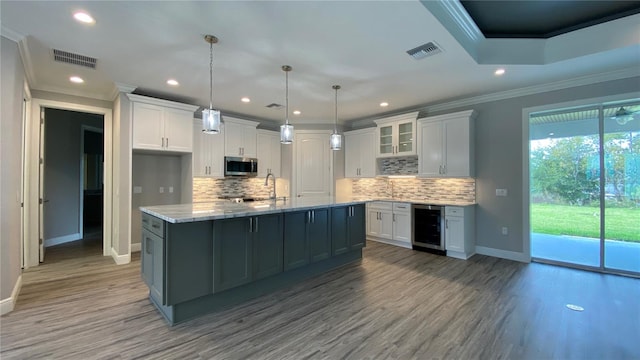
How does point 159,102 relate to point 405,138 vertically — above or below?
above

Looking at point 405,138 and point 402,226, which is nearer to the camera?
point 402,226

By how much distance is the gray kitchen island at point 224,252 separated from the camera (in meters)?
2.54

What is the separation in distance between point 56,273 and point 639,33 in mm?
7596

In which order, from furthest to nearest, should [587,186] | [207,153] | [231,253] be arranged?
[207,153] < [587,186] < [231,253]

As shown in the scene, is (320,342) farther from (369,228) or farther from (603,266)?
(603,266)

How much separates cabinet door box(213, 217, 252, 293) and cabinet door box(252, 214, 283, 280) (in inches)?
3.4

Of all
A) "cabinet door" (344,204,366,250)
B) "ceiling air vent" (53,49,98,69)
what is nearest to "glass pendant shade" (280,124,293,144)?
"cabinet door" (344,204,366,250)

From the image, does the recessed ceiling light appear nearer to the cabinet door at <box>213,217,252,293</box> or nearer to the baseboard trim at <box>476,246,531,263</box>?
the cabinet door at <box>213,217,252,293</box>

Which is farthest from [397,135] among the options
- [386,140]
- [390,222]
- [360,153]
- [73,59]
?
[73,59]

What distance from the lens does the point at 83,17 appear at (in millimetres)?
2518

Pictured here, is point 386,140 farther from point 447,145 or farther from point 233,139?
point 233,139

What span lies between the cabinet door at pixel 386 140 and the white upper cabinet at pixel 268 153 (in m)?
2.36

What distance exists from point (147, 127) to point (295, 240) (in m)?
3.03

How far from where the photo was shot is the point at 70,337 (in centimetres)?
232
